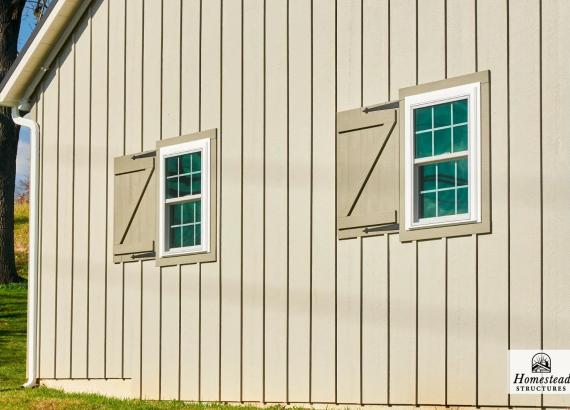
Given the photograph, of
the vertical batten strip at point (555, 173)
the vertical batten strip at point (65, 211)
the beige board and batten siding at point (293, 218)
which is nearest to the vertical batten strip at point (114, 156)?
Answer: the beige board and batten siding at point (293, 218)

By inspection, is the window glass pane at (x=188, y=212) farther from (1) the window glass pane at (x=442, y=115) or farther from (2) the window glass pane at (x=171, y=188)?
(1) the window glass pane at (x=442, y=115)

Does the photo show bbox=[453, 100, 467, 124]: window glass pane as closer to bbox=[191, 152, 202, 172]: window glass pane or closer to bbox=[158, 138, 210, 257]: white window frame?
bbox=[158, 138, 210, 257]: white window frame

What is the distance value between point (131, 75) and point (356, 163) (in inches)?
182

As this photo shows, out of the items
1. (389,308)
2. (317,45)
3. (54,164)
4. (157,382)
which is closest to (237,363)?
(157,382)

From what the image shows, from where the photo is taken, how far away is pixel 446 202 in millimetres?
12250

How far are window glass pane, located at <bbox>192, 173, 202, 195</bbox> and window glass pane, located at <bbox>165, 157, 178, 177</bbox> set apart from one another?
374 mm

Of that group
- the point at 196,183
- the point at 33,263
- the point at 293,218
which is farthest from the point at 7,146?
the point at 293,218

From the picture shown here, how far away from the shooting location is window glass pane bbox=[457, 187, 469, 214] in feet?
39.5

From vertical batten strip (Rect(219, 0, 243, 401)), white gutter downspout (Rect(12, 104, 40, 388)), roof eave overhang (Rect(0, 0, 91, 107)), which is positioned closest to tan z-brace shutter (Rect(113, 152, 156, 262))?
vertical batten strip (Rect(219, 0, 243, 401))

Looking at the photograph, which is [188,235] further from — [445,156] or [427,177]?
[445,156]

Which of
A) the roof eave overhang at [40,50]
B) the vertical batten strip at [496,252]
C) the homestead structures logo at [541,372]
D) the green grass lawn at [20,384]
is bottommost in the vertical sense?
the green grass lawn at [20,384]

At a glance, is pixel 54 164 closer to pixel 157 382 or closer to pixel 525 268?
pixel 157 382

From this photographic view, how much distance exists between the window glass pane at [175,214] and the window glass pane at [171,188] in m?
0.14

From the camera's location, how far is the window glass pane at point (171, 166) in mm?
15710
